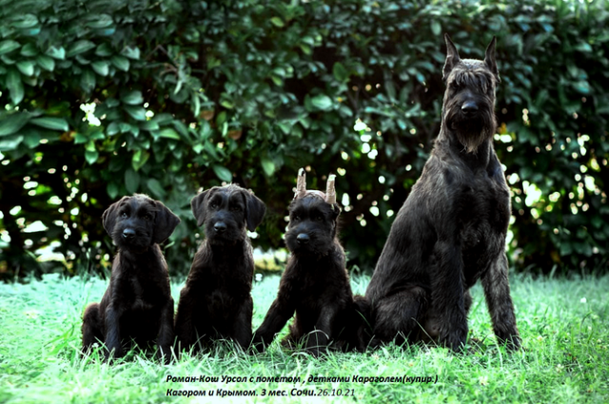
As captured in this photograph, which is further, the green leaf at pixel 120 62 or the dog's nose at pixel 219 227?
the green leaf at pixel 120 62

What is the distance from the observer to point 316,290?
462cm

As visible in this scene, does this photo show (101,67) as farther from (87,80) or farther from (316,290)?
(316,290)

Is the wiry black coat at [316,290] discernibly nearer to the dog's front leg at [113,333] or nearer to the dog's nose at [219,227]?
the dog's nose at [219,227]

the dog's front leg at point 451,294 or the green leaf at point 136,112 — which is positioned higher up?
the green leaf at point 136,112

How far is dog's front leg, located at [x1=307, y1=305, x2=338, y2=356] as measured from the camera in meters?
4.43

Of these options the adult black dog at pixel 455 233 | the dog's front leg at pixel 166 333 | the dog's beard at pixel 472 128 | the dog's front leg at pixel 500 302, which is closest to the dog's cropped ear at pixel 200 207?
the dog's front leg at pixel 166 333

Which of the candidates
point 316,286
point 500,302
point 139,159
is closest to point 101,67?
point 139,159

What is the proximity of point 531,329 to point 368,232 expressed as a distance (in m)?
3.05

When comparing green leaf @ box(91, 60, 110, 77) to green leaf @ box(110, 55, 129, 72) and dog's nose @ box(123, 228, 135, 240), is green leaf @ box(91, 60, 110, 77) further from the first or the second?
dog's nose @ box(123, 228, 135, 240)

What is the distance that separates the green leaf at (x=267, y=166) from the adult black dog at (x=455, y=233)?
2530 millimetres

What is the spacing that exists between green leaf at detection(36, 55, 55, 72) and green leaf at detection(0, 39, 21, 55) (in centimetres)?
22

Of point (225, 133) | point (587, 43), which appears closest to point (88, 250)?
point (225, 133)

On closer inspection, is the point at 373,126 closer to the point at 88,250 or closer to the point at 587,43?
the point at 587,43

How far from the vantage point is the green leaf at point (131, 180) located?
22.1 ft
